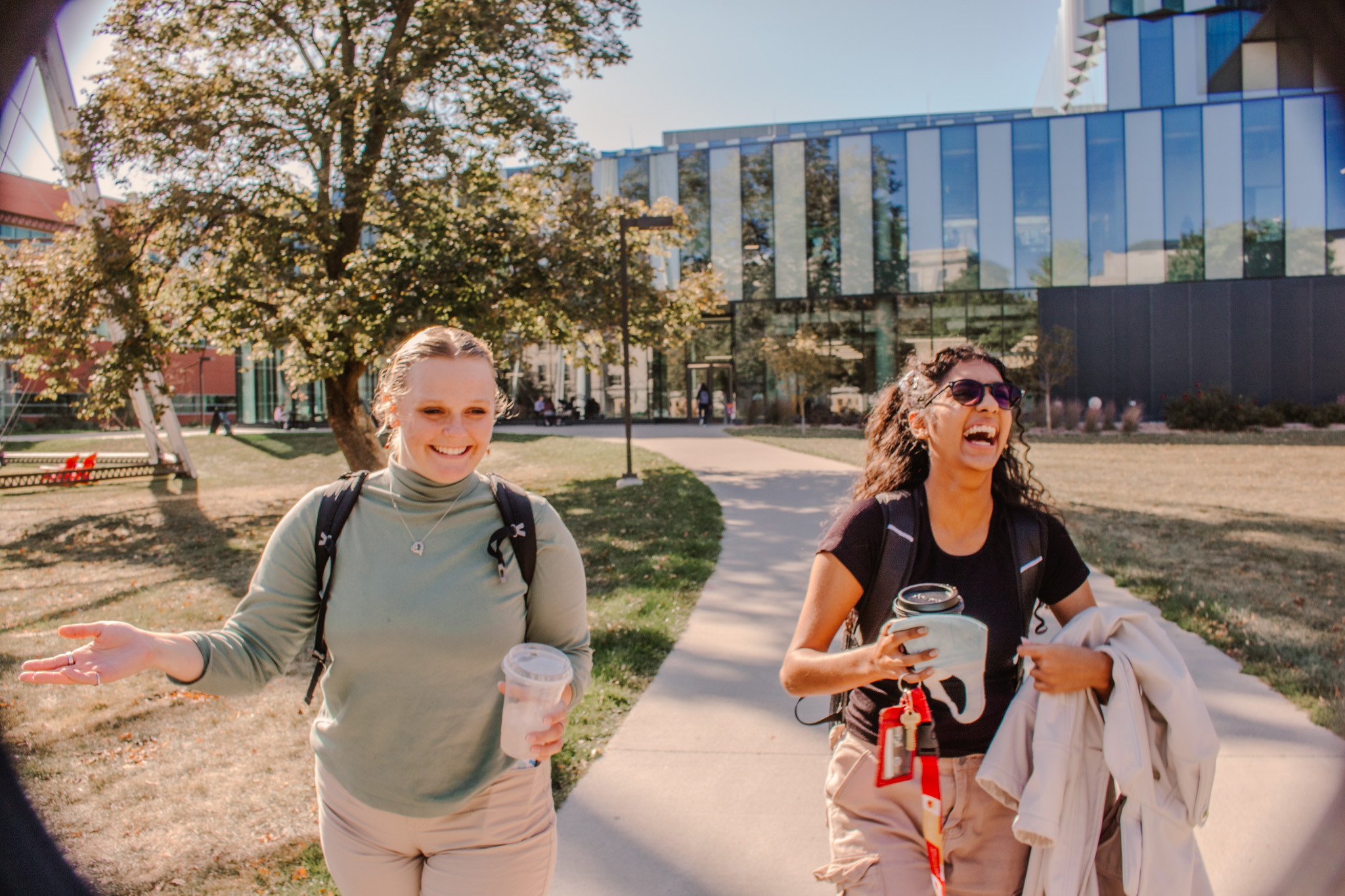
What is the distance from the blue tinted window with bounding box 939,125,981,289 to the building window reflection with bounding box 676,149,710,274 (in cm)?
919

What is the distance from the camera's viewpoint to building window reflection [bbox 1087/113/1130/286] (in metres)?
30.8

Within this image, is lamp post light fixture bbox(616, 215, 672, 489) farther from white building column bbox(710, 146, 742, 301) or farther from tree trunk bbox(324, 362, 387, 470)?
white building column bbox(710, 146, 742, 301)

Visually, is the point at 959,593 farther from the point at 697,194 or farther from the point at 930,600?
the point at 697,194

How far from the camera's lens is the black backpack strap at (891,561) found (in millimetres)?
2131

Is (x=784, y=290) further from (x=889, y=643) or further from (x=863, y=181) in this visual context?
(x=889, y=643)

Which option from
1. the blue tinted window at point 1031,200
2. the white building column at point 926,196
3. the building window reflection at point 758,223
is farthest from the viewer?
the building window reflection at point 758,223

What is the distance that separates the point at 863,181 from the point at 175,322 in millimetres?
25707

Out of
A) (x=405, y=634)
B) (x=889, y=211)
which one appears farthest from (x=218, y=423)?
(x=405, y=634)

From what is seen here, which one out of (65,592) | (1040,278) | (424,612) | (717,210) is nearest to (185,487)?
(65,592)

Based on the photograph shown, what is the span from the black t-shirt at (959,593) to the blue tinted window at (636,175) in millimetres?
32764

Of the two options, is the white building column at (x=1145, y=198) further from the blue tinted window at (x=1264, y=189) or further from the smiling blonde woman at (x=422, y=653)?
the smiling blonde woman at (x=422, y=653)

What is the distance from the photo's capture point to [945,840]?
199 cm

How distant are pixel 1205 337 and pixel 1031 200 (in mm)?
8217

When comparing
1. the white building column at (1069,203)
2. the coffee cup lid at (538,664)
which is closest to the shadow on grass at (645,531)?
the coffee cup lid at (538,664)
